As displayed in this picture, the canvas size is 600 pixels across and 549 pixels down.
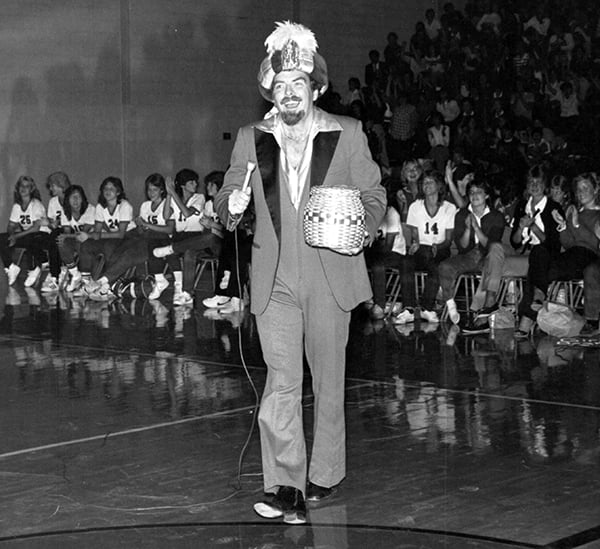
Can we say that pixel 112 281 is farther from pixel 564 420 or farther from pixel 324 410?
pixel 324 410

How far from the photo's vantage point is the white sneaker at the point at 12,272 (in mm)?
14133

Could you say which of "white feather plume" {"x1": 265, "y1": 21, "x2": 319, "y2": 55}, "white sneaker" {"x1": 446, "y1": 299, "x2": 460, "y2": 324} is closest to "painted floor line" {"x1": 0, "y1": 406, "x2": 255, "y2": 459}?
"white feather plume" {"x1": 265, "y1": 21, "x2": 319, "y2": 55}

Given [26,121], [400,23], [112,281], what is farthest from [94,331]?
[400,23]

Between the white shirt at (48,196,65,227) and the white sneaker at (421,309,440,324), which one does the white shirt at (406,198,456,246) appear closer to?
the white sneaker at (421,309,440,324)

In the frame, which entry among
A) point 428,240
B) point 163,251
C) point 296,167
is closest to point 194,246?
point 163,251

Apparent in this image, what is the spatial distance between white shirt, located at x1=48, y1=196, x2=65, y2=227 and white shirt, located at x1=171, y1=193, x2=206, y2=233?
1.78 meters

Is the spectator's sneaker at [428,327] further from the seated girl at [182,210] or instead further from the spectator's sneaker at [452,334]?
the seated girl at [182,210]

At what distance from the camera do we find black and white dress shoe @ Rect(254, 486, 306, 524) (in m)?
4.82

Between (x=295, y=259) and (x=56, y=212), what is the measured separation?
389 inches

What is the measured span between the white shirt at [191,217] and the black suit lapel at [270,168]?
7.92 meters

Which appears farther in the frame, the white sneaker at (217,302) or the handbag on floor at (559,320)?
the white sneaker at (217,302)

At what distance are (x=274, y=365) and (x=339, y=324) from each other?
32 cm

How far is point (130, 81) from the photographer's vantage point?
58.7ft

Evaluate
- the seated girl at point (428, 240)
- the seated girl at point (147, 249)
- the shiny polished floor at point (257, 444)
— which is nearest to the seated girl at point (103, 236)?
the seated girl at point (147, 249)
